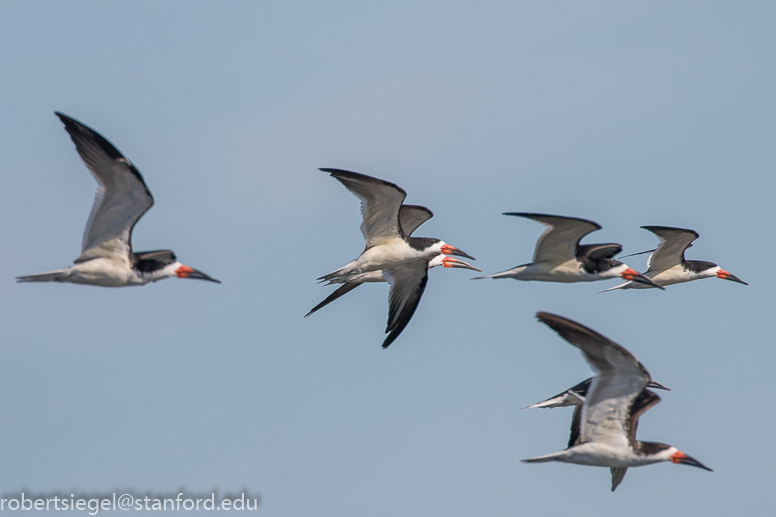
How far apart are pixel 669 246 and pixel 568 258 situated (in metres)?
4.93

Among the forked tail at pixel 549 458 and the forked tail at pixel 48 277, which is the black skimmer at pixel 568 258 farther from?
the forked tail at pixel 48 277

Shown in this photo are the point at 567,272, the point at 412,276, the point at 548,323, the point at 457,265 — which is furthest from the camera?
the point at 457,265

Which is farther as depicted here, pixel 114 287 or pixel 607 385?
pixel 114 287

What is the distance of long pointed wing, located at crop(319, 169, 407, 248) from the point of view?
17.8m

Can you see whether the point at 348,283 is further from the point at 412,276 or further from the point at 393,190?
the point at 393,190

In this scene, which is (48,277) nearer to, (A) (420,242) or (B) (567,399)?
(A) (420,242)

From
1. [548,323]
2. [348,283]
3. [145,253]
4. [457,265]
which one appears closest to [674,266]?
[457,265]

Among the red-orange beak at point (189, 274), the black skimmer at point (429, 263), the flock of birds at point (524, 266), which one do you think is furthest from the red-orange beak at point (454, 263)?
the red-orange beak at point (189, 274)

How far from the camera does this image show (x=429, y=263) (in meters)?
22.1

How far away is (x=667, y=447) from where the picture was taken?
16.3 meters

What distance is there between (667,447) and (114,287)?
28.2 ft

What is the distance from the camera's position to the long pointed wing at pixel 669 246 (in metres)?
21.2

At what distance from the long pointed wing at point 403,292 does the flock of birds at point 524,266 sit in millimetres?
692

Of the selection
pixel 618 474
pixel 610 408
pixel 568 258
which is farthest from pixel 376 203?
pixel 618 474
